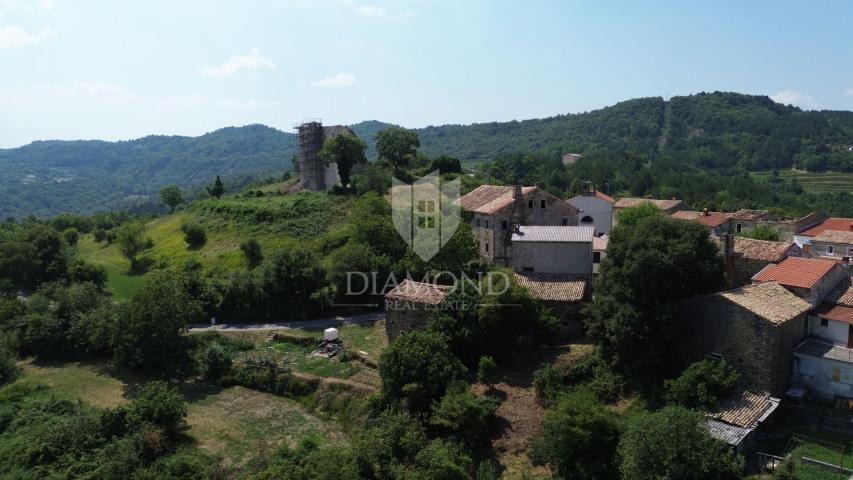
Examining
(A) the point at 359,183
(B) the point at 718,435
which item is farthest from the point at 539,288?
(A) the point at 359,183

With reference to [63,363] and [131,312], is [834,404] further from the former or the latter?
[63,363]

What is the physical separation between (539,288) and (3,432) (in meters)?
27.5

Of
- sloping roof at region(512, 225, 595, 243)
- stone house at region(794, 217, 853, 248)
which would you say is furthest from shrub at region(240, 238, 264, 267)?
stone house at region(794, 217, 853, 248)

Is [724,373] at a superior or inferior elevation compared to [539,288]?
inferior

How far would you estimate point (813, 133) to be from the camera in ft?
471

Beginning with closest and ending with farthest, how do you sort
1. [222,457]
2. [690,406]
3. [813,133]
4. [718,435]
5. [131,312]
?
[718,435]
[690,406]
[222,457]
[131,312]
[813,133]

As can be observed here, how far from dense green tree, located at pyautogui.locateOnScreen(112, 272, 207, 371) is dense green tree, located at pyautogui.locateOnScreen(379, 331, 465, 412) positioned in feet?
47.7

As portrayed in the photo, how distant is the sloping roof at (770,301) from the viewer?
22.1 meters

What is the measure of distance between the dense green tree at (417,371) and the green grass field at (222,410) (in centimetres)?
387

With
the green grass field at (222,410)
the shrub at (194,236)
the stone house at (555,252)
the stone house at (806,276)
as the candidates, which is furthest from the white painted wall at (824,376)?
the shrub at (194,236)

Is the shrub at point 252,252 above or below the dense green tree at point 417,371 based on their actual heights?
above

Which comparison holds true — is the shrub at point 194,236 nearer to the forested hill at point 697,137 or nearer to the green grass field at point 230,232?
the green grass field at point 230,232

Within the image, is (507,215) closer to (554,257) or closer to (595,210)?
(554,257)

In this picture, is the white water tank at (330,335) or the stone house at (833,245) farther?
the stone house at (833,245)
